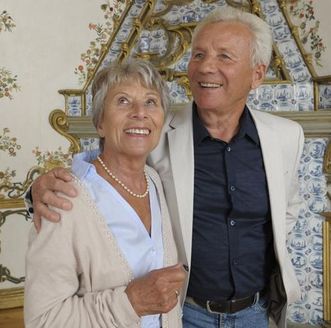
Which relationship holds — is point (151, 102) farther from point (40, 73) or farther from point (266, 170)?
point (40, 73)

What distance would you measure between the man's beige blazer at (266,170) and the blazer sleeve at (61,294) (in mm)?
371

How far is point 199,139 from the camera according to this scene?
5.03 ft

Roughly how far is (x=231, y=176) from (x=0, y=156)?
6.90 ft

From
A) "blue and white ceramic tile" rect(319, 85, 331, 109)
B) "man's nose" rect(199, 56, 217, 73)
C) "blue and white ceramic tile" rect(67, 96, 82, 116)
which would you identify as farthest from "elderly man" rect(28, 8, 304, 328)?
"blue and white ceramic tile" rect(67, 96, 82, 116)

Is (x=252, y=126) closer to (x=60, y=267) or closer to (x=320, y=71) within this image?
(x=60, y=267)

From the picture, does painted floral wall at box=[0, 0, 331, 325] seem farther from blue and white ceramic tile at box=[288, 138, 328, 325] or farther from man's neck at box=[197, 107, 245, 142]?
man's neck at box=[197, 107, 245, 142]

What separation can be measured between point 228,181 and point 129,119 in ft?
1.37

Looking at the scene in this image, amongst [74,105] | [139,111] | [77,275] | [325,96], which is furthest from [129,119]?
[74,105]

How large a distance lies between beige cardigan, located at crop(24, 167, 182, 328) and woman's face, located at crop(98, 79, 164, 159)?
169 millimetres

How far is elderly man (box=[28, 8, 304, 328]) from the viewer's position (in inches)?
58.9

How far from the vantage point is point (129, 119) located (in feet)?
4.03

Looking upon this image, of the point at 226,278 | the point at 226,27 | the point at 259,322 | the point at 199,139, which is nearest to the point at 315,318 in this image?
the point at 259,322

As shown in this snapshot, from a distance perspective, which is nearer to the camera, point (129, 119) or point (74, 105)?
point (129, 119)

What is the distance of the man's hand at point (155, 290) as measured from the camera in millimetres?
1089
